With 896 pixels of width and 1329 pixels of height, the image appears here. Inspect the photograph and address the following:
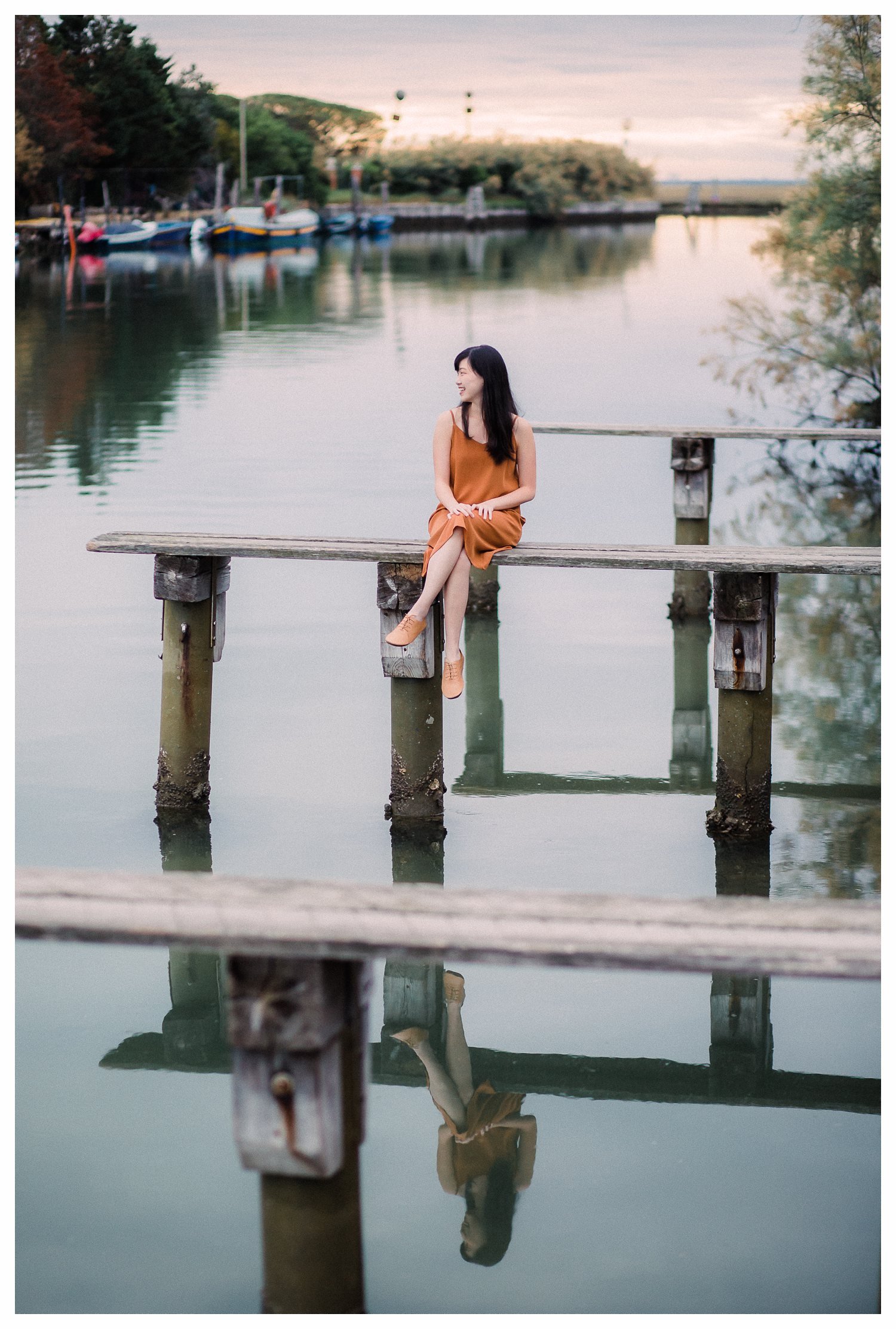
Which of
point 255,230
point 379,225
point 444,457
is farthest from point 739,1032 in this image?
point 379,225

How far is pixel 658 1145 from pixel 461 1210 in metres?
0.66

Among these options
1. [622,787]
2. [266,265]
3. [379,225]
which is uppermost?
[379,225]

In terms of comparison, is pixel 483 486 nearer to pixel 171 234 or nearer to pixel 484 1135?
pixel 484 1135

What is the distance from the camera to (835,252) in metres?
17.6

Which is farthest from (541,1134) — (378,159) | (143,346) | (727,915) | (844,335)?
(378,159)

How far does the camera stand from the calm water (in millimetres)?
4227

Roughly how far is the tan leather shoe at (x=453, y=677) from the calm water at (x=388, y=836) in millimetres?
822

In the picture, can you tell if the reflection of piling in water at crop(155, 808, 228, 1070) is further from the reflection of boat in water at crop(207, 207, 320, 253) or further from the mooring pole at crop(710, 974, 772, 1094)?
the reflection of boat in water at crop(207, 207, 320, 253)

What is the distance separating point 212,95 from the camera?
73.3m

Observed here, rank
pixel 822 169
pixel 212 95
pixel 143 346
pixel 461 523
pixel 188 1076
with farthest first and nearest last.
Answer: pixel 212 95 < pixel 143 346 < pixel 822 169 < pixel 461 523 < pixel 188 1076

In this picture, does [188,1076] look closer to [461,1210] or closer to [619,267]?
[461,1210]

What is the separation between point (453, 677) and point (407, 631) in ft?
0.90

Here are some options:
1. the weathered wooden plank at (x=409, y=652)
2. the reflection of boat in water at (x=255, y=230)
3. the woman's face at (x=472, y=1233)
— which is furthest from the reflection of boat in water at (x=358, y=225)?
the woman's face at (x=472, y=1233)

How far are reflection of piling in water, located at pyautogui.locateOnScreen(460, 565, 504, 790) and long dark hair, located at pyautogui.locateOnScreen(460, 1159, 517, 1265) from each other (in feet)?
11.0
